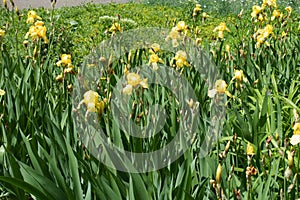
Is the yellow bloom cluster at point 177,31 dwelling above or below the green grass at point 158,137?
above

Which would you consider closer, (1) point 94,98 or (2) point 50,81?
(1) point 94,98

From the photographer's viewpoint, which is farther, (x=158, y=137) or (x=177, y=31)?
(x=177, y=31)

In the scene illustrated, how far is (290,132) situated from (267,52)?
1.17 meters

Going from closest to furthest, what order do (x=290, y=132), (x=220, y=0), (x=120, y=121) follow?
(x=120, y=121)
(x=290, y=132)
(x=220, y=0)

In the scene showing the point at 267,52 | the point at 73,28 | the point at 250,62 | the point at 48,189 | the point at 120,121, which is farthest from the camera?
the point at 73,28

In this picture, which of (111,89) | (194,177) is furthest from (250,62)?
(194,177)

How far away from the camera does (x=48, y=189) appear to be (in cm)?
183

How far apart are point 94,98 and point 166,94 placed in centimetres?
102

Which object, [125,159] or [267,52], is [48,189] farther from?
[267,52]

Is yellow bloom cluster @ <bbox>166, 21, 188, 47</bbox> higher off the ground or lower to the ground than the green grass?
higher

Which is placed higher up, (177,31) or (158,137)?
(177,31)

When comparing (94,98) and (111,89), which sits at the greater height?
(94,98)

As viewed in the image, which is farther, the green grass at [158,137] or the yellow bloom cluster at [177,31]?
the yellow bloom cluster at [177,31]

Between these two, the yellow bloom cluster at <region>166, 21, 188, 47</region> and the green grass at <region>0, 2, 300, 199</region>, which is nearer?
the green grass at <region>0, 2, 300, 199</region>
